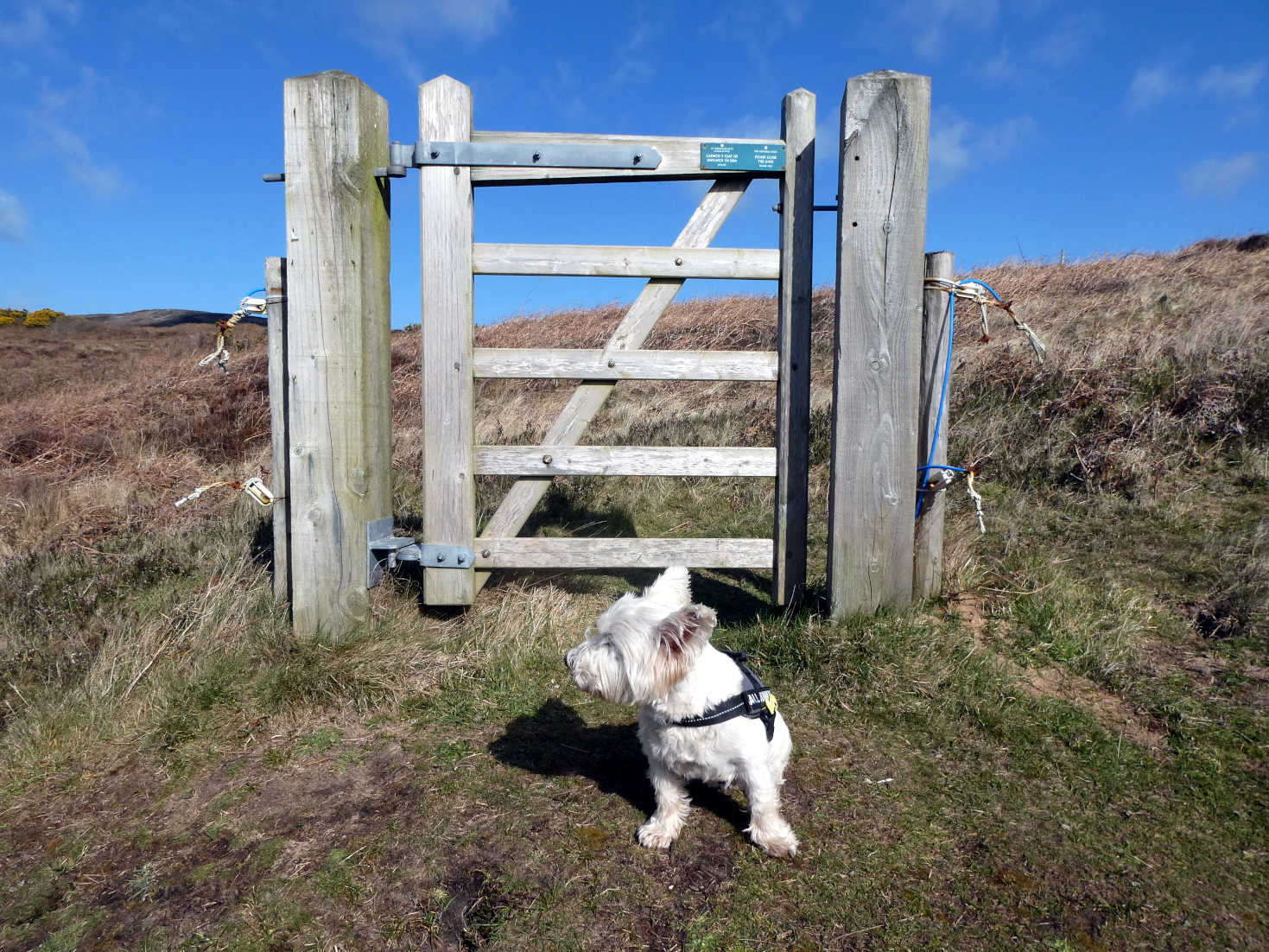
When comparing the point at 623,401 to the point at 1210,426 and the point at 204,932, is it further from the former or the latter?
the point at 204,932

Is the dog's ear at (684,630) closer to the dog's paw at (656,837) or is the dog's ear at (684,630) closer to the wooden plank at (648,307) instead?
the dog's paw at (656,837)

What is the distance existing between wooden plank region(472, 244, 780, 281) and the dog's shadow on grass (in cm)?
234

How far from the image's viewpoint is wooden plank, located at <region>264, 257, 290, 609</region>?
172 inches

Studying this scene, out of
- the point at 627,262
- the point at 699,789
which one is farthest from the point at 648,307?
the point at 699,789

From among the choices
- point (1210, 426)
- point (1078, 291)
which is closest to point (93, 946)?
point (1210, 426)

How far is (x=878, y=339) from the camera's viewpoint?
4000 mm

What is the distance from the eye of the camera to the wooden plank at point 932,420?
4219 millimetres

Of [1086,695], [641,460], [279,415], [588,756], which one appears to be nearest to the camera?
[588,756]

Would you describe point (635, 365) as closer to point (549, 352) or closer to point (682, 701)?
point (549, 352)

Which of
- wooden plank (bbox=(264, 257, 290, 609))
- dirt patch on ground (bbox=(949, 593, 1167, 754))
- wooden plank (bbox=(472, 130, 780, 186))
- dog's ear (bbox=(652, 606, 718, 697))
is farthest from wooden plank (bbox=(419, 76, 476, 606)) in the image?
dirt patch on ground (bbox=(949, 593, 1167, 754))

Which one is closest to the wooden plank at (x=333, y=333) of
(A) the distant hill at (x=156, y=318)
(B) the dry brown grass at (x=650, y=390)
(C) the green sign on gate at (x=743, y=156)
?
(C) the green sign on gate at (x=743, y=156)

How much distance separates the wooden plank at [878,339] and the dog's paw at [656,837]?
1.72 m

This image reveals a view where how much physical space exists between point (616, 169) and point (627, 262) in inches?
20.1

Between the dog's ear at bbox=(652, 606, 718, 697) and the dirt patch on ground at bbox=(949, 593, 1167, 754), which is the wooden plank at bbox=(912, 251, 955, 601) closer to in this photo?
the dirt patch on ground at bbox=(949, 593, 1167, 754)
